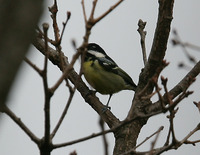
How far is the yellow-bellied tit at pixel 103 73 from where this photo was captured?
21.3 ft

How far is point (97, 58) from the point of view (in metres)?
6.75

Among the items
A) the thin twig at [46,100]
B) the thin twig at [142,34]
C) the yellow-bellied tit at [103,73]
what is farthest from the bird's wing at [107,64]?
the thin twig at [46,100]

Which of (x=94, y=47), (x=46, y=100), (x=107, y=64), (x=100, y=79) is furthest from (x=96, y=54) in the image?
(x=46, y=100)

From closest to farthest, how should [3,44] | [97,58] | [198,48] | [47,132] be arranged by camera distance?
[3,44] < [47,132] < [198,48] < [97,58]

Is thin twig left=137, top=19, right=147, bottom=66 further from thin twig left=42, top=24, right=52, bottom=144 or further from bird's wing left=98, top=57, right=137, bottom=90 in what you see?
thin twig left=42, top=24, right=52, bottom=144

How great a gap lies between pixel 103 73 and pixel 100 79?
20 centimetres

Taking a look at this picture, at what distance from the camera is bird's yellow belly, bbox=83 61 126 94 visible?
6.49 m

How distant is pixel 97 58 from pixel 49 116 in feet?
14.9

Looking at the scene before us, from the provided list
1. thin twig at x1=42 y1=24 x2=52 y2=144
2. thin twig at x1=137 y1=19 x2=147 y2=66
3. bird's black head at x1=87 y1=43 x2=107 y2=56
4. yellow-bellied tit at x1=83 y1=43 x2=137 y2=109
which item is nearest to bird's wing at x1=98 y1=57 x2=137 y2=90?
yellow-bellied tit at x1=83 y1=43 x2=137 y2=109

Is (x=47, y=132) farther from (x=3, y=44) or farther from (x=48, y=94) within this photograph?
(x=3, y=44)

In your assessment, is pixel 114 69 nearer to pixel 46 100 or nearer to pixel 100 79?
pixel 100 79

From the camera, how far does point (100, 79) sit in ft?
21.4

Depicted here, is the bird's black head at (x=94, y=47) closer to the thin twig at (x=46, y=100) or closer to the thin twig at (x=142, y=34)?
the thin twig at (x=142, y=34)

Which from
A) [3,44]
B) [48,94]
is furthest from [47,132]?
[3,44]
